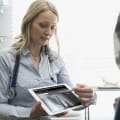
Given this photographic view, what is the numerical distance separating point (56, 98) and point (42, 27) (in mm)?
379

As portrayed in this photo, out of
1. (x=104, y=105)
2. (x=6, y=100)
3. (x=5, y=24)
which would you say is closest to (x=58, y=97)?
(x=6, y=100)

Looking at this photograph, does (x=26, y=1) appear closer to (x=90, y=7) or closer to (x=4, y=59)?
(x=90, y=7)

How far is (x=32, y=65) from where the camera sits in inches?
55.5

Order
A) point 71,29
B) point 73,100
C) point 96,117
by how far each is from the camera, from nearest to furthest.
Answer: point 73,100
point 96,117
point 71,29

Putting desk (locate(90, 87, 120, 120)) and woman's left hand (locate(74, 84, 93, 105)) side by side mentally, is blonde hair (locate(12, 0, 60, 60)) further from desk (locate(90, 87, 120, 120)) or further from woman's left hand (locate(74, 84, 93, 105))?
desk (locate(90, 87, 120, 120))

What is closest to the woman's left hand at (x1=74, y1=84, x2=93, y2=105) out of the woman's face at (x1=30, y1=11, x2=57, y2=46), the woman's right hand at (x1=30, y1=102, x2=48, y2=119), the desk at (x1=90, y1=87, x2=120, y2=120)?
the woman's right hand at (x1=30, y1=102, x2=48, y2=119)

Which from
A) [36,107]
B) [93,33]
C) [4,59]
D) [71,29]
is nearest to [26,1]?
[71,29]

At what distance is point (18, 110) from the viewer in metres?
1.32

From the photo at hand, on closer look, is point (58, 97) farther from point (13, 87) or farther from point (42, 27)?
point (42, 27)

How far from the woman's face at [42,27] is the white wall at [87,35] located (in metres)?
0.61

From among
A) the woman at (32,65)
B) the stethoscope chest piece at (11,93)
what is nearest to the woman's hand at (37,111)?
the woman at (32,65)

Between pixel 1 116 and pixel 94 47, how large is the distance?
93cm

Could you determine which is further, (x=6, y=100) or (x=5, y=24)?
(x=5, y=24)

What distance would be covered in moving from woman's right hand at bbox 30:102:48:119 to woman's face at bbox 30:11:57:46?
14.2 inches
